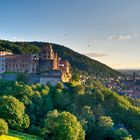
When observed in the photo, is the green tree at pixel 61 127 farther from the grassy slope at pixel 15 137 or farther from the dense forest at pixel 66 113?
the grassy slope at pixel 15 137

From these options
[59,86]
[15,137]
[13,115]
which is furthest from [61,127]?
[59,86]

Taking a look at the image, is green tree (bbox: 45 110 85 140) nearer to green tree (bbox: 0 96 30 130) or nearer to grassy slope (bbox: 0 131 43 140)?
grassy slope (bbox: 0 131 43 140)

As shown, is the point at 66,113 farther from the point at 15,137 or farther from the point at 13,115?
the point at 15,137

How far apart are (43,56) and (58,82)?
17.9 metres

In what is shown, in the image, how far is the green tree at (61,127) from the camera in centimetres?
6656

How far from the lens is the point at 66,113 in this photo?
6919cm

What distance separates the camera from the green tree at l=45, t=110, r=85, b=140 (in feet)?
218

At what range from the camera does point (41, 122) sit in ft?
262

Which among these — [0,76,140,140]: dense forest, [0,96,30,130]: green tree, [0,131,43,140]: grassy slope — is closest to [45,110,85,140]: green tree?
[0,76,140,140]: dense forest

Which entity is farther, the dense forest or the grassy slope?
the dense forest

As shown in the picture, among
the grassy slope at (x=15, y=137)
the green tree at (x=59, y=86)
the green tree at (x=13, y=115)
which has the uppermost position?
the green tree at (x=59, y=86)

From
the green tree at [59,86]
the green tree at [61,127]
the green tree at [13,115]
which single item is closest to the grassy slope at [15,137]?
the green tree at [61,127]

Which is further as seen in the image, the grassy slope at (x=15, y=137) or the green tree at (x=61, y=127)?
the green tree at (x=61, y=127)

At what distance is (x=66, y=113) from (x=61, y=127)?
3.26 metres
